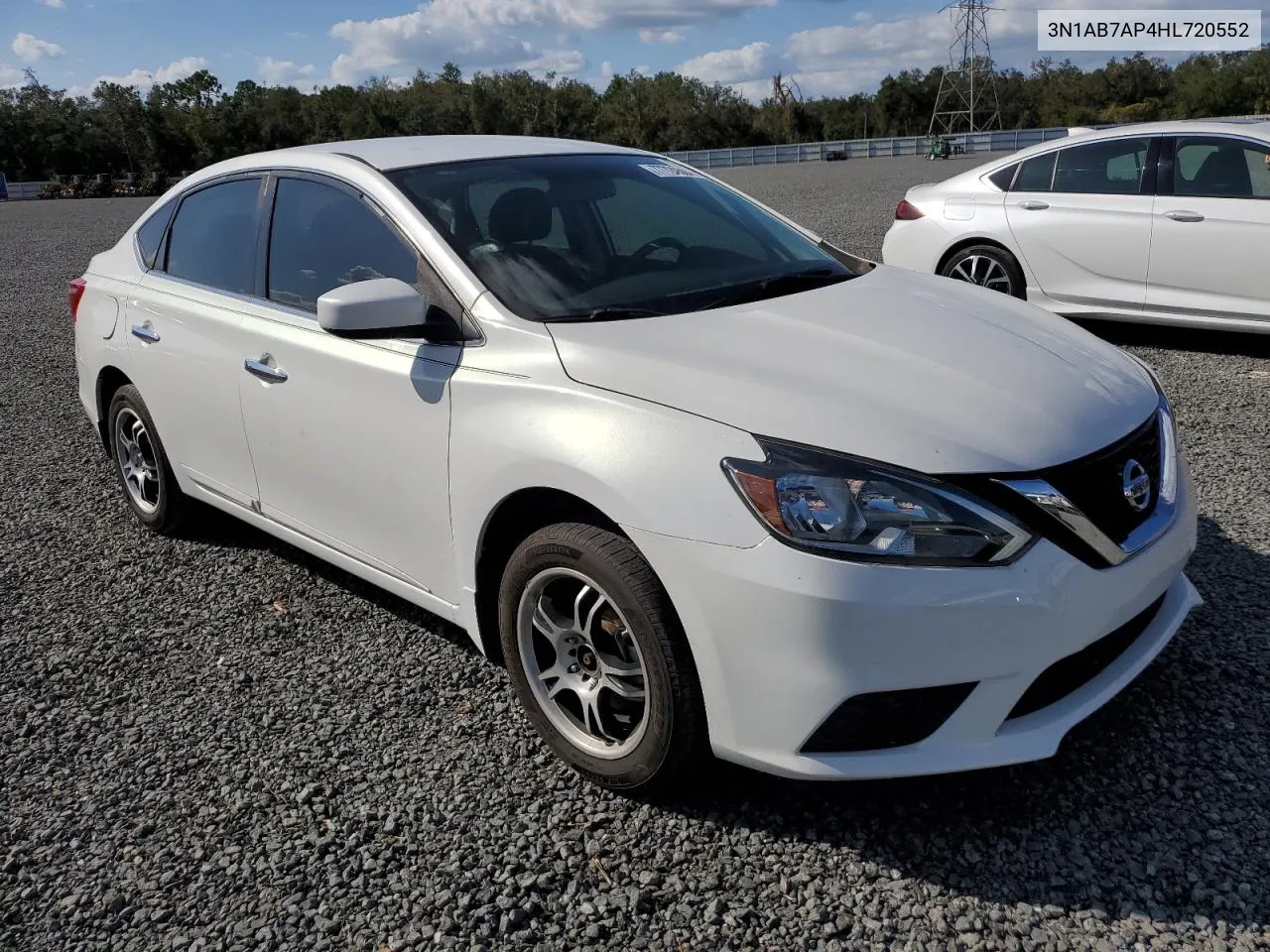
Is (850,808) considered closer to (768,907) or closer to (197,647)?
(768,907)

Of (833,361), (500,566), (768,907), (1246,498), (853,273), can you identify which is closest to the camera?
(768,907)

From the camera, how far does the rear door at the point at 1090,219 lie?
7238 mm

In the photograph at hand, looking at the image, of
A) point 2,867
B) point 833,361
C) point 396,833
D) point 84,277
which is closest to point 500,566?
point 396,833

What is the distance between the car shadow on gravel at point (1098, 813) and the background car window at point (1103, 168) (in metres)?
5.07

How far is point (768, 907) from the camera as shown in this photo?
8.11 ft

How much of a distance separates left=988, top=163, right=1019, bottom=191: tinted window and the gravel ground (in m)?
4.48

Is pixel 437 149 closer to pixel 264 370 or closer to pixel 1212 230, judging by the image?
pixel 264 370

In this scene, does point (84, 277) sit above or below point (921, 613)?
above

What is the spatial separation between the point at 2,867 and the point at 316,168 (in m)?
2.34

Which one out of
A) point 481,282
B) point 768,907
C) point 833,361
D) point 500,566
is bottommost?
point 768,907

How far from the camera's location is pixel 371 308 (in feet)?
9.66

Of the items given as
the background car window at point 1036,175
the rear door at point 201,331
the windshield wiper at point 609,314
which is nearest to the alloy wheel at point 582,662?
the windshield wiper at point 609,314

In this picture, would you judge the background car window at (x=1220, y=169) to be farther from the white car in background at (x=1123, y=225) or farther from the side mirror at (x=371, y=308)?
the side mirror at (x=371, y=308)

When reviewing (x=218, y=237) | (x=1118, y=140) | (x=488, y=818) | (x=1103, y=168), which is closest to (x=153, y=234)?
(x=218, y=237)
